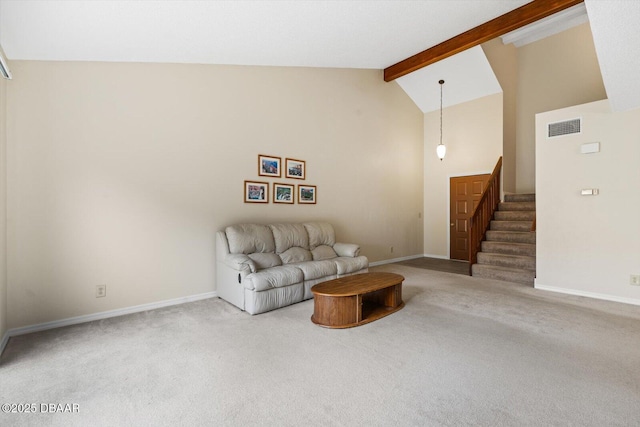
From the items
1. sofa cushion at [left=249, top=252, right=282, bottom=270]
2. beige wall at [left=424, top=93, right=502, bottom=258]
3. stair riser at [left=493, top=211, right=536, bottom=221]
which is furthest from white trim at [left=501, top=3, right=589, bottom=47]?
sofa cushion at [left=249, top=252, right=282, bottom=270]

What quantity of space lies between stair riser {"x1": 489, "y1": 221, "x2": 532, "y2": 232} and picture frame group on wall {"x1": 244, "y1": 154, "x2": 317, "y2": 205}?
365cm

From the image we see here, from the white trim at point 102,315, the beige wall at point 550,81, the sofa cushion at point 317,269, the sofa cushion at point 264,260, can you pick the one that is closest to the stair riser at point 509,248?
the beige wall at point 550,81

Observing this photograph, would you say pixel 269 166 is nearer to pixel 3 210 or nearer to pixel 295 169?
pixel 295 169

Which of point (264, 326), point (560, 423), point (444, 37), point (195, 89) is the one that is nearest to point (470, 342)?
point (560, 423)

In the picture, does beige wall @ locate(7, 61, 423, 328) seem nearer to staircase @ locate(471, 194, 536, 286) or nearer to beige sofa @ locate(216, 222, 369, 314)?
beige sofa @ locate(216, 222, 369, 314)

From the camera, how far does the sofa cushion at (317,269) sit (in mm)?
3824

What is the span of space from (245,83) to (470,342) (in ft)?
13.5

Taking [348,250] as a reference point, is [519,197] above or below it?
above

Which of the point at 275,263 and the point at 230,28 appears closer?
the point at 230,28

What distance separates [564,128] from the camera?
428 centimetres

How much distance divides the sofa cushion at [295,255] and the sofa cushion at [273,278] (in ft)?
1.12

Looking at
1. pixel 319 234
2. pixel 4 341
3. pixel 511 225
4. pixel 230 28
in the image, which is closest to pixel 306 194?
pixel 319 234

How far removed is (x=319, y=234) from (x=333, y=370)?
9.00 feet

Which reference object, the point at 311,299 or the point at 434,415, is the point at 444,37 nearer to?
the point at 311,299
